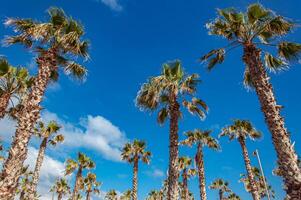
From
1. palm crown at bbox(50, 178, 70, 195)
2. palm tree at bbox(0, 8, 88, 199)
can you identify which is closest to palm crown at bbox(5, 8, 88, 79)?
palm tree at bbox(0, 8, 88, 199)

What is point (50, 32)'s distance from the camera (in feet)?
53.6

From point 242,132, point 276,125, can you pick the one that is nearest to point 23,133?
point 276,125

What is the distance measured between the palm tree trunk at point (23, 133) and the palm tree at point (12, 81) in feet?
25.5

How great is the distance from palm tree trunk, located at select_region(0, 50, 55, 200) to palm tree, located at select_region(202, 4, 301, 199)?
8.66 metres

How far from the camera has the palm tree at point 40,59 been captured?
39.8 feet

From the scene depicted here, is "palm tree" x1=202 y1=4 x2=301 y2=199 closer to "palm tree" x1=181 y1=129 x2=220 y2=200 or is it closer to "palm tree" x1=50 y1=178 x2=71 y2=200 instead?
"palm tree" x1=181 y1=129 x2=220 y2=200

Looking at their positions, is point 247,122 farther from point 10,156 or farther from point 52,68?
point 10,156

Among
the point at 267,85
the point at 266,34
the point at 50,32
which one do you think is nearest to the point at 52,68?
the point at 50,32

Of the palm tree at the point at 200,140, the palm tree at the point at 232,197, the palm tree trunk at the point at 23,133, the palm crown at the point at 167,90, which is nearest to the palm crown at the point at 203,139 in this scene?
the palm tree at the point at 200,140

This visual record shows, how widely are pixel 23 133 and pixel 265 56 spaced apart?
42.7 ft

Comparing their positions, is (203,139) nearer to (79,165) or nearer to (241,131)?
(241,131)

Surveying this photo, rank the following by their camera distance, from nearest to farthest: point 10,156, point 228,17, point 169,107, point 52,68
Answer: point 10,156, point 52,68, point 228,17, point 169,107

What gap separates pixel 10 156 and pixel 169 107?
34.3ft

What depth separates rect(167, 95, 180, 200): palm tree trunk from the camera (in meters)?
17.4
